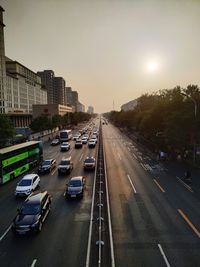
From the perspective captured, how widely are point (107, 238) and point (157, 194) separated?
9839mm

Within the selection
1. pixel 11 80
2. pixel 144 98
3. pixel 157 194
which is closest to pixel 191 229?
pixel 157 194

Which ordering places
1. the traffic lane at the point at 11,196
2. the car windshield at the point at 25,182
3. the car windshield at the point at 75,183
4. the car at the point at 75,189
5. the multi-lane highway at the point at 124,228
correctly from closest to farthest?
the multi-lane highway at the point at 124,228
the traffic lane at the point at 11,196
the car at the point at 75,189
the car windshield at the point at 75,183
the car windshield at the point at 25,182

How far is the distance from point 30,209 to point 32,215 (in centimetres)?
54

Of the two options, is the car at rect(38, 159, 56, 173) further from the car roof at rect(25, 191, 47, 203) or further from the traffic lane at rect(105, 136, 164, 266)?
the car roof at rect(25, 191, 47, 203)

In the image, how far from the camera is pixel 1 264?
39.7 feet

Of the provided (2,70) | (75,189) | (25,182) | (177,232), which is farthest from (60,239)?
(2,70)

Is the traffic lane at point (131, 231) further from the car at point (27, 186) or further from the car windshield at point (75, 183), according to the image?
the car at point (27, 186)

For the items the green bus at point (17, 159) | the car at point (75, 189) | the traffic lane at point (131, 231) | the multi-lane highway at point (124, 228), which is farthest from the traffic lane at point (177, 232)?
the green bus at point (17, 159)

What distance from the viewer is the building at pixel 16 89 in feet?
295

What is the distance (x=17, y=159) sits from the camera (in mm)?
29234

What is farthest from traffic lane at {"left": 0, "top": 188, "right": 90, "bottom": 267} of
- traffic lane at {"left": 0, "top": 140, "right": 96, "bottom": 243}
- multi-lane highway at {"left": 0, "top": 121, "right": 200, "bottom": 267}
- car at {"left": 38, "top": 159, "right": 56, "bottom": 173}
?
car at {"left": 38, "top": 159, "right": 56, "bottom": 173}

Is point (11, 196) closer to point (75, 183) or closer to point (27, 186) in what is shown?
point (27, 186)

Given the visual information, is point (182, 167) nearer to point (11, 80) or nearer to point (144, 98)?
point (144, 98)

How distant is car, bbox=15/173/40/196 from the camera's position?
22266 millimetres
